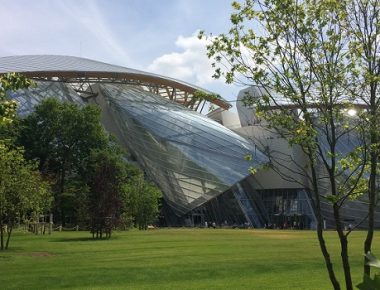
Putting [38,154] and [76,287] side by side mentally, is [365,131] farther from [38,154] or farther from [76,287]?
[38,154]

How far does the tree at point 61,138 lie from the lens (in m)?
55.5

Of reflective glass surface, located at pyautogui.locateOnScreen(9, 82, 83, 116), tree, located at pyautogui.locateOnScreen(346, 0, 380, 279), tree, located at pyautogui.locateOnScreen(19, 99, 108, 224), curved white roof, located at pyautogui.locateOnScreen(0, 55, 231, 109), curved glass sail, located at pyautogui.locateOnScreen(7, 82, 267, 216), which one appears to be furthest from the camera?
curved white roof, located at pyautogui.locateOnScreen(0, 55, 231, 109)

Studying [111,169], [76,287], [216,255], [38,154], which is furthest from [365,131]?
[38,154]

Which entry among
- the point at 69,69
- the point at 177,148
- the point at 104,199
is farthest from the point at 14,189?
the point at 69,69

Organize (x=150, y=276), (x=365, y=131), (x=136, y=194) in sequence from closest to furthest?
(x=365, y=131)
(x=150, y=276)
(x=136, y=194)

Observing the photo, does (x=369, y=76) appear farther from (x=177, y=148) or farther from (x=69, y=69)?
(x=69, y=69)

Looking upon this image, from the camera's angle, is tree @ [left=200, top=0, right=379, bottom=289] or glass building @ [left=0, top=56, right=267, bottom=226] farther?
glass building @ [left=0, top=56, right=267, bottom=226]

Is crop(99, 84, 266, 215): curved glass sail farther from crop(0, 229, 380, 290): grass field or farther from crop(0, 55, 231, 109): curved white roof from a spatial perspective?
crop(0, 229, 380, 290): grass field

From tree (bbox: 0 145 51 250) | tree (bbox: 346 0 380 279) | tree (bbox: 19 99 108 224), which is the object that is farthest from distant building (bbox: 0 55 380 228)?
tree (bbox: 346 0 380 279)

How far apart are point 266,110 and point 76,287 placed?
8.10 meters

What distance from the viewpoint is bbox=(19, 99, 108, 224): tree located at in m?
55.5

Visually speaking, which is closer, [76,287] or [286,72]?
[286,72]

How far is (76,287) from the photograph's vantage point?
13102 millimetres

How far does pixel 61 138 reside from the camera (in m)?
56.4
